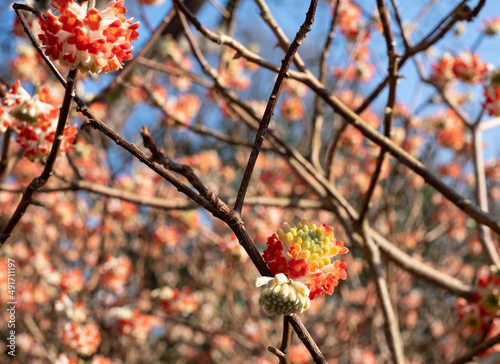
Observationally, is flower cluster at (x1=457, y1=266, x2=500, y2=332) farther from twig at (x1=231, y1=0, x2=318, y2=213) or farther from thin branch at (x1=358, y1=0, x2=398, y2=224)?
twig at (x1=231, y1=0, x2=318, y2=213)

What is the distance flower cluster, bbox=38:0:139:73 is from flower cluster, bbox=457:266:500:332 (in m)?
1.30

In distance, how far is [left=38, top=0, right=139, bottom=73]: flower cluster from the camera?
0.75m

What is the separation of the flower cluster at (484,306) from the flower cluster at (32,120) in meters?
1.34

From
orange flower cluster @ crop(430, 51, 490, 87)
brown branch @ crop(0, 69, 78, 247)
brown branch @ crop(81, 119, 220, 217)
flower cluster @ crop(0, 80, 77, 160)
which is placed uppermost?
orange flower cluster @ crop(430, 51, 490, 87)

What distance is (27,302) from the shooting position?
3.14 m

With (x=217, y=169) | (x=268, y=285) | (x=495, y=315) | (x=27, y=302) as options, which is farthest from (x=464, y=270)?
(x=268, y=285)

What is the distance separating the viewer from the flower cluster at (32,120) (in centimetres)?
110

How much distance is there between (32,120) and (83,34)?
18.1 inches

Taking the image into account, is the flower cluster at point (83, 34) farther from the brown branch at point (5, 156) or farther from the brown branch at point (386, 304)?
the brown branch at point (386, 304)

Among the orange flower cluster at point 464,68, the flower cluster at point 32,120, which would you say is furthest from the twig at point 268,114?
the orange flower cluster at point 464,68

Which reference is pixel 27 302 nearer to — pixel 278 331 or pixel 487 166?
pixel 278 331

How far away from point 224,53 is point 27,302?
2362 millimetres

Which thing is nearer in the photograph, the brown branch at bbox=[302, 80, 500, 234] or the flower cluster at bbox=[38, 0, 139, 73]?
the flower cluster at bbox=[38, 0, 139, 73]

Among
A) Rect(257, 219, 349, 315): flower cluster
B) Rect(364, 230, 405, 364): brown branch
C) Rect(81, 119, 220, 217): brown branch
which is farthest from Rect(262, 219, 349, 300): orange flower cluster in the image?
Rect(364, 230, 405, 364): brown branch
